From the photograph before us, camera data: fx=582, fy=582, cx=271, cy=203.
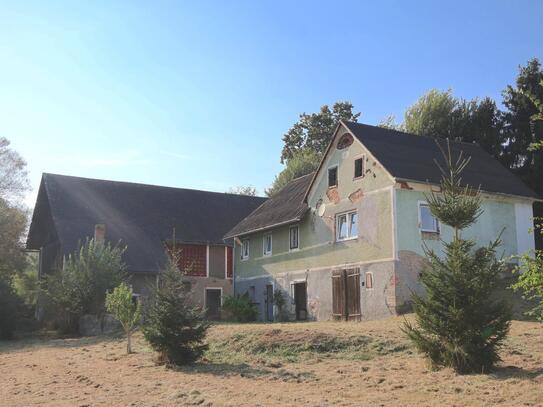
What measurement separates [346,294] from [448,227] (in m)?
5.21

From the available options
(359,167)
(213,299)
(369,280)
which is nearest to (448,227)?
(369,280)

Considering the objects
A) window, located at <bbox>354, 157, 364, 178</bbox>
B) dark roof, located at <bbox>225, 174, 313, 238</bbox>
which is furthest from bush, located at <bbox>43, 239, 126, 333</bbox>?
window, located at <bbox>354, 157, 364, 178</bbox>

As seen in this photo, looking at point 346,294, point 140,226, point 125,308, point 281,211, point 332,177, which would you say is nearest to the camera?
point 125,308

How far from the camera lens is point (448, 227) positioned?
2453 centimetres

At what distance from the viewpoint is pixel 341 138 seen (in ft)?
89.8

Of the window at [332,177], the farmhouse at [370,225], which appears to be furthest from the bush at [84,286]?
the window at [332,177]

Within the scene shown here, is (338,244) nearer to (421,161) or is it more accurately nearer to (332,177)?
(332,177)

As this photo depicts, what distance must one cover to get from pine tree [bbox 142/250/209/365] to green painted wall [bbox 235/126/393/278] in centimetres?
1050

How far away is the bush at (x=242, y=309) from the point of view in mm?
30438

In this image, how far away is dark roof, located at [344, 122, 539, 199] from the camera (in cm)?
2412

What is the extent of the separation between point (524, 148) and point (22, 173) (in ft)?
110

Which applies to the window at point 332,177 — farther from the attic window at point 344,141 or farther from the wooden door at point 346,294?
the wooden door at point 346,294

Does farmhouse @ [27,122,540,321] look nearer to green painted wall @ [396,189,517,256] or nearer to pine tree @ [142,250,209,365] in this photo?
green painted wall @ [396,189,517,256]

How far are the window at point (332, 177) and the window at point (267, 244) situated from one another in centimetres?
669
